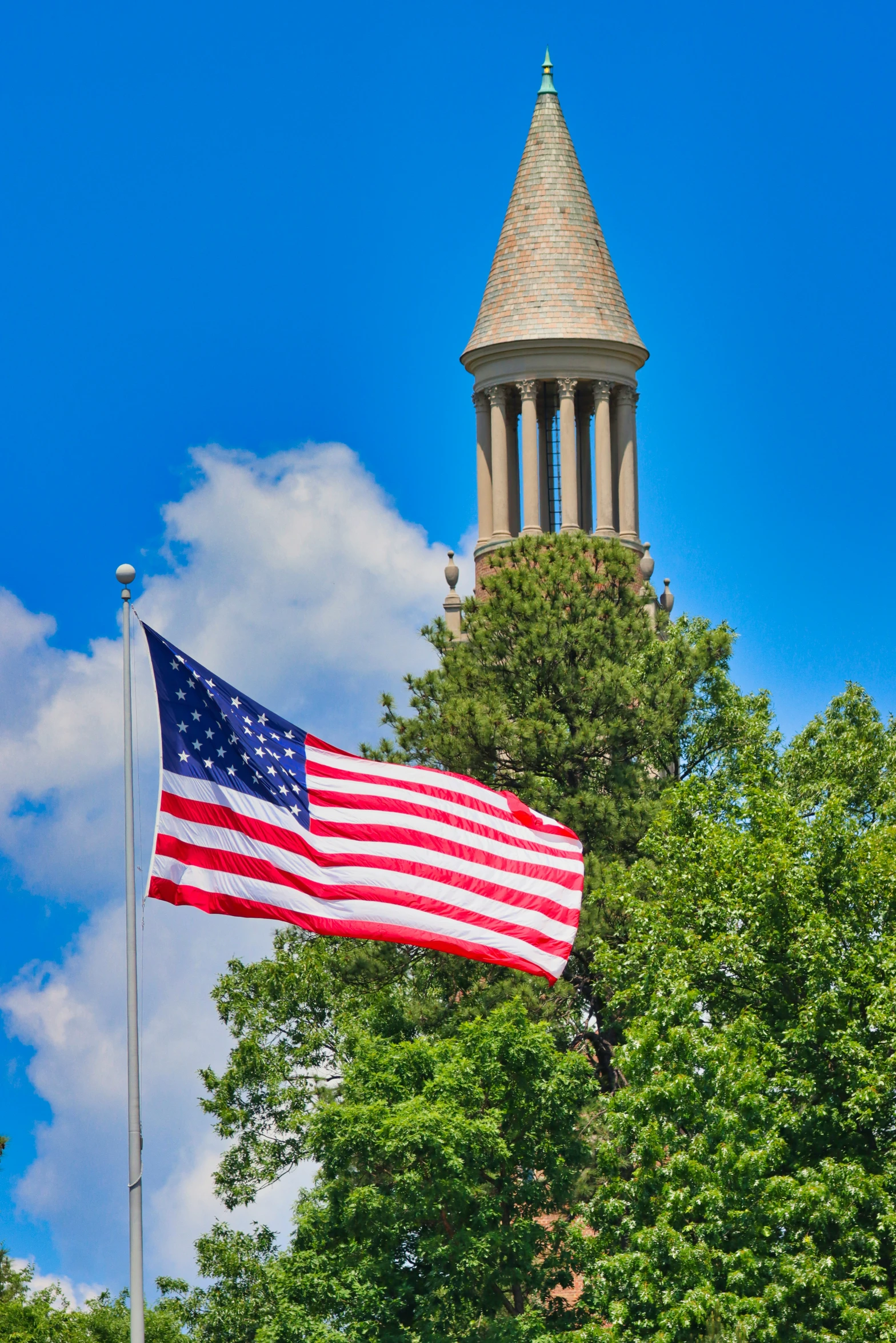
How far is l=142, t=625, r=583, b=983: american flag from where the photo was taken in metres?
27.8

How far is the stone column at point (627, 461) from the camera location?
219 ft

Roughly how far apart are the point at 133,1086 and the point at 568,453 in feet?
134

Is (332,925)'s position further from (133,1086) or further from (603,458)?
(603,458)

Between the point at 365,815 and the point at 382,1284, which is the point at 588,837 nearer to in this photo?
the point at 382,1284

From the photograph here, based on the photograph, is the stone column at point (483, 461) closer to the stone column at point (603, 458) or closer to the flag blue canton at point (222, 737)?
the stone column at point (603, 458)

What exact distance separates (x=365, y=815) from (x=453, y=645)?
67.5 feet

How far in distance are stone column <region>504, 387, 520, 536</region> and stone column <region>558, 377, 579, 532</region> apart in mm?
1145

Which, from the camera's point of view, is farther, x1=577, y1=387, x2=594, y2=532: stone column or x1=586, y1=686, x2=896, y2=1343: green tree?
x1=577, y1=387, x2=594, y2=532: stone column

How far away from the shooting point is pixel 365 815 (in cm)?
2955

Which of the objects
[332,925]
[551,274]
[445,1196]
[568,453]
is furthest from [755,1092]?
[551,274]

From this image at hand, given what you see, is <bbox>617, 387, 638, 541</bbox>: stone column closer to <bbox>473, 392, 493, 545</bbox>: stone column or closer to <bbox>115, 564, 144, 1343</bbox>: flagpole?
<bbox>473, 392, 493, 545</bbox>: stone column

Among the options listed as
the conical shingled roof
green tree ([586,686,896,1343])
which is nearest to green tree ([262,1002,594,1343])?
green tree ([586,686,896,1343])

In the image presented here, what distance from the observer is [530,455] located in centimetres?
6631

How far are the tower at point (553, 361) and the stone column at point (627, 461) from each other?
0.09ft
